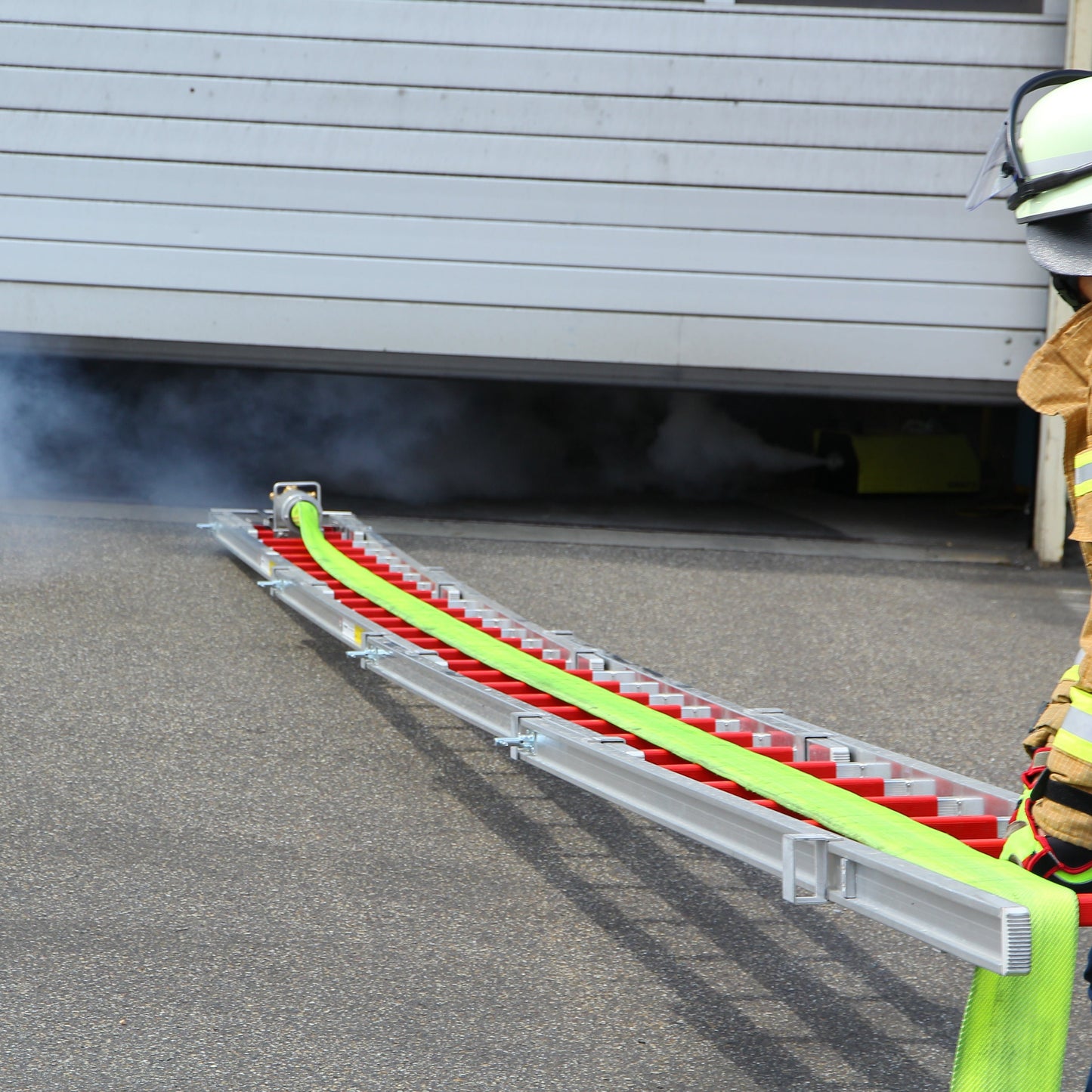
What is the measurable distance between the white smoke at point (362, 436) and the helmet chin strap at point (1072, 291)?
6.92 metres

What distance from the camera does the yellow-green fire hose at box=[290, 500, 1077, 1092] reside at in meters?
1.99

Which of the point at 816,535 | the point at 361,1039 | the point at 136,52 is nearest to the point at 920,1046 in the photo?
the point at 361,1039

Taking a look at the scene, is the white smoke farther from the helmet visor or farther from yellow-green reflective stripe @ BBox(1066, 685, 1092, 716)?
yellow-green reflective stripe @ BBox(1066, 685, 1092, 716)

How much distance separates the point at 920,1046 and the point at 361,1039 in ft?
3.80

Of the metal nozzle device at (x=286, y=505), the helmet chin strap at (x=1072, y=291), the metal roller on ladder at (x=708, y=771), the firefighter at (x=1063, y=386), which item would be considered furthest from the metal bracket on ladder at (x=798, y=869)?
the metal nozzle device at (x=286, y=505)

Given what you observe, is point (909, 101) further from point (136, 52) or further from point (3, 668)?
point (3, 668)

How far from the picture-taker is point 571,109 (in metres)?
7.74

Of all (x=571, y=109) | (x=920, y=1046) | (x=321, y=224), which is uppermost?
(x=571, y=109)

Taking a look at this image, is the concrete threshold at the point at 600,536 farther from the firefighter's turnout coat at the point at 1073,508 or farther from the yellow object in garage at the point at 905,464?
the firefighter's turnout coat at the point at 1073,508

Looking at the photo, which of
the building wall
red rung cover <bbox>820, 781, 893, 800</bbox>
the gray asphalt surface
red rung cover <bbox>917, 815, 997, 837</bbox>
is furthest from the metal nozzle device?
red rung cover <bbox>917, 815, 997, 837</bbox>

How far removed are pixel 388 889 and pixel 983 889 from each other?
1.81 m

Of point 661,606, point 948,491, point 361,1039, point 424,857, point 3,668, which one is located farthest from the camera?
point 948,491

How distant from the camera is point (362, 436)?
1001cm

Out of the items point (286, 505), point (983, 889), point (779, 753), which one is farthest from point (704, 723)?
point (286, 505)
